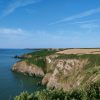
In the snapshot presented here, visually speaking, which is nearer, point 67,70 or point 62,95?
point 62,95

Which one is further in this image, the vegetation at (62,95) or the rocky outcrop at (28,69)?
the rocky outcrop at (28,69)

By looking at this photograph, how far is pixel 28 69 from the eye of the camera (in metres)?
86.1

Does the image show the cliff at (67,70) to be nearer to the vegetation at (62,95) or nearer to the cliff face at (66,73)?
the cliff face at (66,73)

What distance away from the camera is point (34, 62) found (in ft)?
281

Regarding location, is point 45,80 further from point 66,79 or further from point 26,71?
point 26,71

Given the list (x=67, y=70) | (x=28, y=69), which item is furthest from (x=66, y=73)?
(x=28, y=69)

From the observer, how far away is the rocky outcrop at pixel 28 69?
82.0 metres

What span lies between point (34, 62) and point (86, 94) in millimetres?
59776

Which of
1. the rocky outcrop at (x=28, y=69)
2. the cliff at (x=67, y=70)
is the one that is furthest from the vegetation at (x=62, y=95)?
the rocky outcrop at (x=28, y=69)

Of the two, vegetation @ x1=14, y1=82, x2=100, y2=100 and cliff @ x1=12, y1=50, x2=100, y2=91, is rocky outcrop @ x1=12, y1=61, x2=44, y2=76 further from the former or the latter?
vegetation @ x1=14, y1=82, x2=100, y2=100

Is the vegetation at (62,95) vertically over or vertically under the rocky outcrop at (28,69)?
over

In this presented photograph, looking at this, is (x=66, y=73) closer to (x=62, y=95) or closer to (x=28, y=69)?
(x=28, y=69)

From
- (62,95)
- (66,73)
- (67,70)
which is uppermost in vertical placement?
(62,95)

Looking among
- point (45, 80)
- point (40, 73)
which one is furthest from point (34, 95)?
point (40, 73)
